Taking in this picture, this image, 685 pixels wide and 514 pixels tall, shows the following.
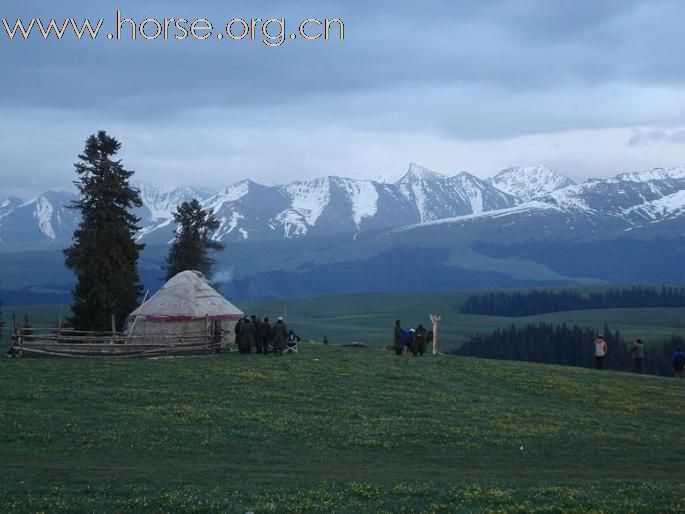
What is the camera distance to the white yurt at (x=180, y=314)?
5366 cm

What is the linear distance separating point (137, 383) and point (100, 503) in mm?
18979

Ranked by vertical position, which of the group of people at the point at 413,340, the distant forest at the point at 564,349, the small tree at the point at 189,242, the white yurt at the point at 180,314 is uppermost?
the small tree at the point at 189,242

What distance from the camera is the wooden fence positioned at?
45.8 m

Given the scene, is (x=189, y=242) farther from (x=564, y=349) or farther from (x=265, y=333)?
(x=564, y=349)

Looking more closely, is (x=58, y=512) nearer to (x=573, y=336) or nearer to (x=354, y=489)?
(x=354, y=489)

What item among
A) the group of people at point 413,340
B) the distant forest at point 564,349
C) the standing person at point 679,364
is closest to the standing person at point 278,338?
the group of people at point 413,340

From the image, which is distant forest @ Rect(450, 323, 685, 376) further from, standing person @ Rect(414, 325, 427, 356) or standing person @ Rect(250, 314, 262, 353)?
standing person @ Rect(250, 314, 262, 353)

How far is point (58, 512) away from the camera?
52.2ft


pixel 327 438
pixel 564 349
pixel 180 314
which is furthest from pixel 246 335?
pixel 564 349

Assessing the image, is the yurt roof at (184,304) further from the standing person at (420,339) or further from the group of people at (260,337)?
the standing person at (420,339)

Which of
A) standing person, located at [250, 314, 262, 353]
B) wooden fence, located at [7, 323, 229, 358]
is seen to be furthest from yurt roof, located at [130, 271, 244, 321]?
standing person, located at [250, 314, 262, 353]

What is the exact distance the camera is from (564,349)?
13112cm

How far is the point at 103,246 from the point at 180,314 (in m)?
9.67

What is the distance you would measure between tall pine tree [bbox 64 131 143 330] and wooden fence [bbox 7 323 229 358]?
9881 millimetres
